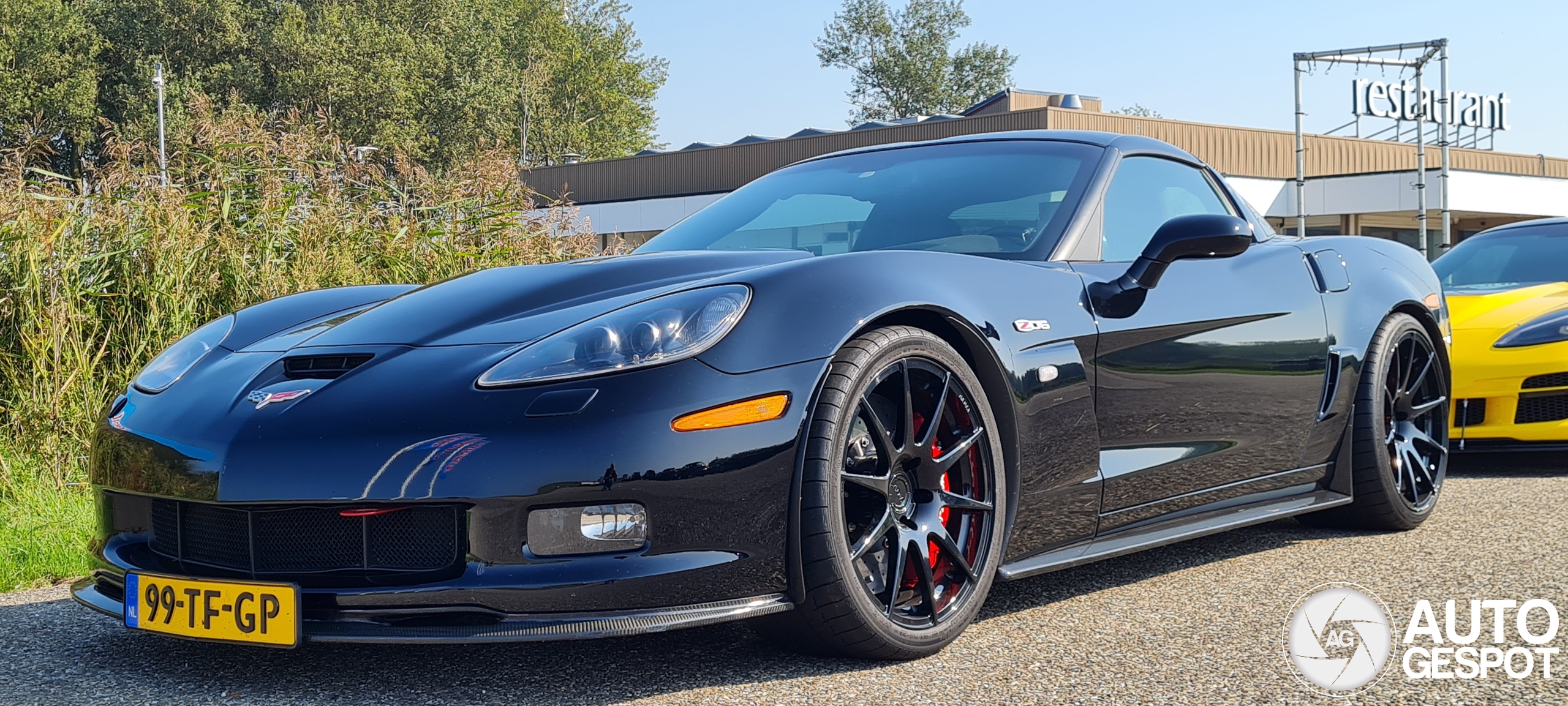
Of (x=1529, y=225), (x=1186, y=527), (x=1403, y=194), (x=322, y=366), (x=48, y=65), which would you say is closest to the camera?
(x=322, y=366)

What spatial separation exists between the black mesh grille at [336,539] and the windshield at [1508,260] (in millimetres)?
6031

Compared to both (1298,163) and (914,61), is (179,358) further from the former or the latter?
(914,61)

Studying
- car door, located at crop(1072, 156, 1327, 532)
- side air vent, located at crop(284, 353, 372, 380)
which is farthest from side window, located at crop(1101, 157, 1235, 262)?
side air vent, located at crop(284, 353, 372, 380)

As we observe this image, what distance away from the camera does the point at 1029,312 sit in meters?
3.36

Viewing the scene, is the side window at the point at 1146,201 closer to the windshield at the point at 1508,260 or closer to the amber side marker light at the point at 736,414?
the amber side marker light at the point at 736,414

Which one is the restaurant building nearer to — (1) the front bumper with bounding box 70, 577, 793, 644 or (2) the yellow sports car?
(2) the yellow sports car

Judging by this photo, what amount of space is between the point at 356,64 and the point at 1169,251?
49.3 meters

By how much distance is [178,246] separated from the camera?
6.02m

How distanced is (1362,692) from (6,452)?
4824mm

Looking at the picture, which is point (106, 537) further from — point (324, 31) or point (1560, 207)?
point (324, 31)

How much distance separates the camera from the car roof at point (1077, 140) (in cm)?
428

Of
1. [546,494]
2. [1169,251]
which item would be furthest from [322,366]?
[1169,251]

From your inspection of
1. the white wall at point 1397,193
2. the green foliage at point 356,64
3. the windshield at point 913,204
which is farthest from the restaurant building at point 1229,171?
the windshield at point 913,204

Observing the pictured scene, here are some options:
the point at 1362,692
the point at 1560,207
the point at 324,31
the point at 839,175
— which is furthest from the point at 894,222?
the point at 324,31
